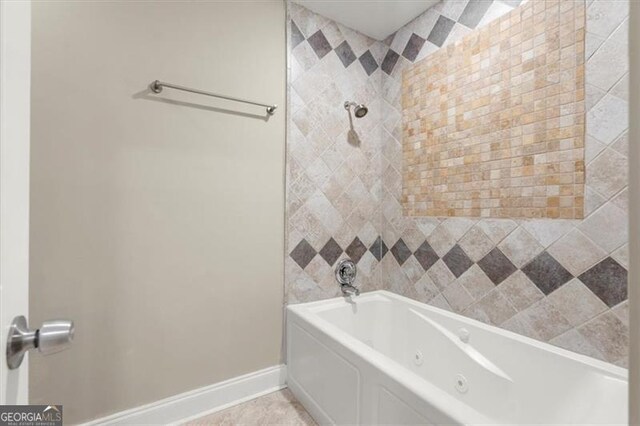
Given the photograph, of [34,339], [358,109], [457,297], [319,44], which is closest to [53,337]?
[34,339]

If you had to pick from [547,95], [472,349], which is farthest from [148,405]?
[547,95]

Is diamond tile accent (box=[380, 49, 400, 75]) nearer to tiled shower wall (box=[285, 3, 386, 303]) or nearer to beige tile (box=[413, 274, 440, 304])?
tiled shower wall (box=[285, 3, 386, 303])

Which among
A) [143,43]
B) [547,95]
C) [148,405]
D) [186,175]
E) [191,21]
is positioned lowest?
[148,405]

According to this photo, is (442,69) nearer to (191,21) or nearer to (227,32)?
(227,32)

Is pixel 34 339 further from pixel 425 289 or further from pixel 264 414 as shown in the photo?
pixel 425 289

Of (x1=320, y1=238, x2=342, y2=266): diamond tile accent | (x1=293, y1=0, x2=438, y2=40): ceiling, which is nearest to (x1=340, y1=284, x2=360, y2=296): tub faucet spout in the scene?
(x1=320, y1=238, x2=342, y2=266): diamond tile accent

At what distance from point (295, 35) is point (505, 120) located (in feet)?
4.45

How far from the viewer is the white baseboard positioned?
1503 millimetres

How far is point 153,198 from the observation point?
5.08 feet

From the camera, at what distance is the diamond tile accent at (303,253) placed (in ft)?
6.50

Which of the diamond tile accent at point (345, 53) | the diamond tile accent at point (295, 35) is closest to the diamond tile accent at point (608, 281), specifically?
the diamond tile accent at point (345, 53)

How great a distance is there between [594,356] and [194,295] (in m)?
1.87

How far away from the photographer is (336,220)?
2127 mm

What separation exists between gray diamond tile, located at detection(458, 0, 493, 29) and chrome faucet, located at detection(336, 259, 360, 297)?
161 cm
